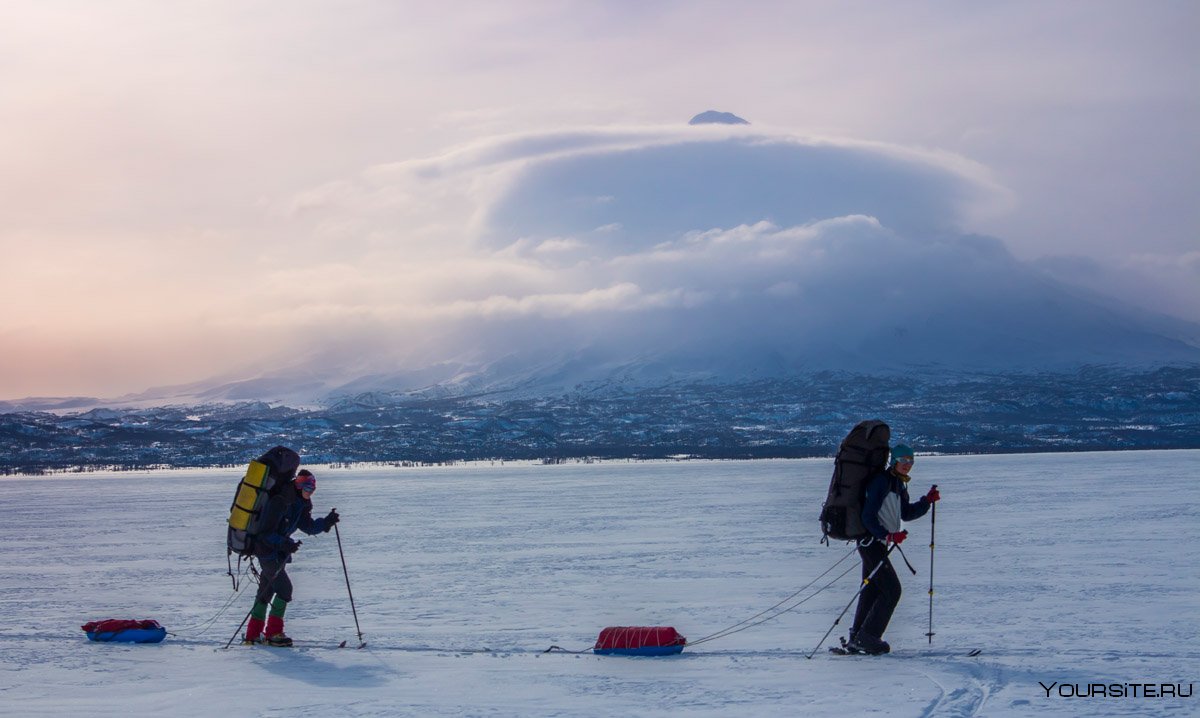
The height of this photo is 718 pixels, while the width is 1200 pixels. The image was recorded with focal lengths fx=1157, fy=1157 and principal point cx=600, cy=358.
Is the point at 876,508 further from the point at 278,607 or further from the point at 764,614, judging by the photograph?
the point at 278,607

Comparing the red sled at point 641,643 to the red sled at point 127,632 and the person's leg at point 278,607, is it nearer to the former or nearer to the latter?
the person's leg at point 278,607

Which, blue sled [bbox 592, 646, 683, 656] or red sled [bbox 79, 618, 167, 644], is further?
red sled [bbox 79, 618, 167, 644]

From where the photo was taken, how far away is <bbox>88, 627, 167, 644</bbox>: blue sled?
11773mm

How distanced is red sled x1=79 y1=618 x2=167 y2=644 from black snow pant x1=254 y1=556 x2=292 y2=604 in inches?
45.8

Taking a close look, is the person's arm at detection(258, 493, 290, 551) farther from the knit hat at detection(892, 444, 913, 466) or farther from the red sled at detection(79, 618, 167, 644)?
the knit hat at detection(892, 444, 913, 466)

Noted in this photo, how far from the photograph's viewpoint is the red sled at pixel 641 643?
35.1 feet

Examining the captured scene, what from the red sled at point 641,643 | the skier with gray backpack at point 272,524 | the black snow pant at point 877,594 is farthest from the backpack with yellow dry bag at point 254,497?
the black snow pant at point 877,594

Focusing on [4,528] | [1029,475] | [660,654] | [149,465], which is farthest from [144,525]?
[149,465]

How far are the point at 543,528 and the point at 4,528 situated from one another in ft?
53.2

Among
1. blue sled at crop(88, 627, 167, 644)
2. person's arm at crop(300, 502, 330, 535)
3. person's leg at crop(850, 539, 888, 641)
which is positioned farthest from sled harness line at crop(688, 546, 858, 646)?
blue sled at crop(88, 627, 167, 644)

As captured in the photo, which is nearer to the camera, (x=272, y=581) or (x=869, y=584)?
(x=869, y=584)

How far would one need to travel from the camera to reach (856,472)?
415 inches

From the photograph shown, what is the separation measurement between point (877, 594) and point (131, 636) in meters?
7.43

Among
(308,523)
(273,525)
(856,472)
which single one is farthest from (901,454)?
(273,525)
